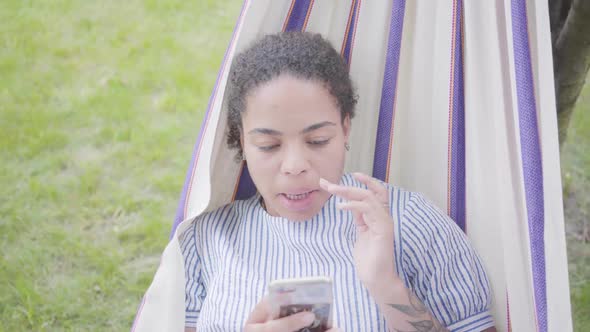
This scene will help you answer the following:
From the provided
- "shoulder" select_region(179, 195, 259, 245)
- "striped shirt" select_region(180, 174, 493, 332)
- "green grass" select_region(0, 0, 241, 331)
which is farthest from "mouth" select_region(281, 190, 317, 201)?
"green grass" select_region(0, 0, 241, 331)

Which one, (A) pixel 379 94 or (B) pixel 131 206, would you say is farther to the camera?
(B) pixel 131 206

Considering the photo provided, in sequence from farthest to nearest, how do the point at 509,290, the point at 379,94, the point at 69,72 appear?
the point at 69,72 < the point at 379,94 < the point at 509,290

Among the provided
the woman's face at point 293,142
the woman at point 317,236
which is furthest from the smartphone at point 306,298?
the woman's face at point 293,142

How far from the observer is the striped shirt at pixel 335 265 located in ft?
5.96

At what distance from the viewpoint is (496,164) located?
1965 mm

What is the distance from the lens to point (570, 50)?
241 centimetres

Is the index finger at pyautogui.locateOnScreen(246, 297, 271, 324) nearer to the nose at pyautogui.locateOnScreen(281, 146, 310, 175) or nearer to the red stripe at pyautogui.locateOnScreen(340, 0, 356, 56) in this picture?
the nose at pyautogui.locateOnScreen(281, 146, 310, 175)

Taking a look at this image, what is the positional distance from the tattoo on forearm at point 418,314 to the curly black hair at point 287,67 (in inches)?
23.3

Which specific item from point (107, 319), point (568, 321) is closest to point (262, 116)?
point (568, 321)

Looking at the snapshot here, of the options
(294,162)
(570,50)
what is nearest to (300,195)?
(294,162)

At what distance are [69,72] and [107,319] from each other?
2.15 metres

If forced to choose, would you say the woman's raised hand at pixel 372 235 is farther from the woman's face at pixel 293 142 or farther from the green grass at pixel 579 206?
the green grass at pixel 579 206

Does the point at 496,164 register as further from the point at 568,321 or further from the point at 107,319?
the point at 107,319

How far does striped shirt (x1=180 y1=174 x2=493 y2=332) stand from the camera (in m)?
1.82
